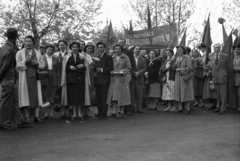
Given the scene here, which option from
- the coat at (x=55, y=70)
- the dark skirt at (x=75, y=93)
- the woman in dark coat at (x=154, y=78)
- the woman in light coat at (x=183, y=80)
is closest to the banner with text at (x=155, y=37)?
the woman in dark coat at (x=154, y=78)

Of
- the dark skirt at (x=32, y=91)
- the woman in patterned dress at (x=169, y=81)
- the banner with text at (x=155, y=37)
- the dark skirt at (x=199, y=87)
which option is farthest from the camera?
the banner with text at (x=155, y=37)

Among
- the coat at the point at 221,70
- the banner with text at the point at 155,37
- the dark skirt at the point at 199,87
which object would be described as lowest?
the dark skirt at the point at 199,87

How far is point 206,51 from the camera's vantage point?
12.1 metres

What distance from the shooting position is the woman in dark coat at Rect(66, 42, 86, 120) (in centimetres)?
865

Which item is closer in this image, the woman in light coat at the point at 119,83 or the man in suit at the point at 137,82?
the woman in light coat at the point at 119,83

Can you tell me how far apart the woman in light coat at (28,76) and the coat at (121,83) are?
215 cm

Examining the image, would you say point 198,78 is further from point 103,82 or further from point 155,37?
point 103,82

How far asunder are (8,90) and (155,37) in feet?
25.8

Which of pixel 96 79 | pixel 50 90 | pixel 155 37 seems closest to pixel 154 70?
pixel 96 79

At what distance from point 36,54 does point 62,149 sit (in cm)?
345

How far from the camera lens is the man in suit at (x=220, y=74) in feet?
33.7

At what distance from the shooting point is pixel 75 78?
8.68 m

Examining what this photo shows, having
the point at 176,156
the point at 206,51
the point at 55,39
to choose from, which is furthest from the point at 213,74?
the point at 55,39

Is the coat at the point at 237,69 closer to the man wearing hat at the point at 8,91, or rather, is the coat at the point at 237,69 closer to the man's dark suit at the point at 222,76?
the man's dark suit at the point at 222,76
